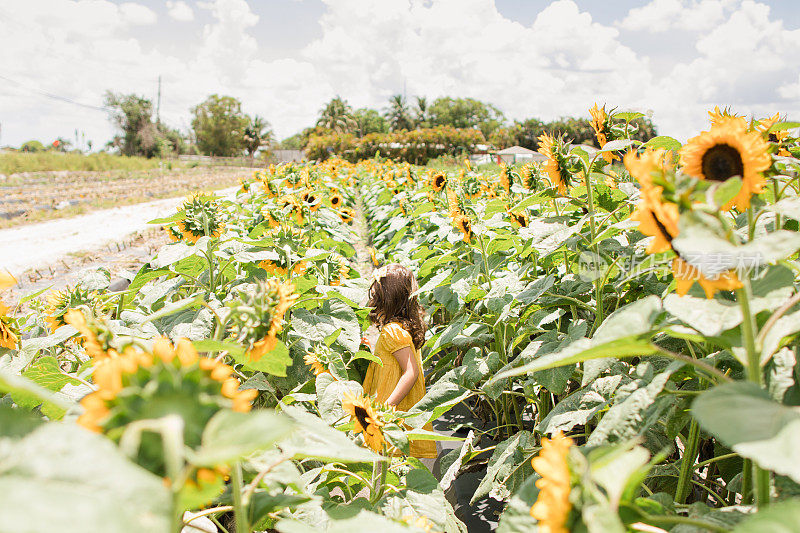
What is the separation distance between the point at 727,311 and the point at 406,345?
7.10 feet

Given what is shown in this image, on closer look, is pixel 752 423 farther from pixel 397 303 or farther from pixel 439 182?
pixel 439 182

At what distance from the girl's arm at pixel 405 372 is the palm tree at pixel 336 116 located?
2095 inches

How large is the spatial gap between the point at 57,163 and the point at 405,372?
1673 inches

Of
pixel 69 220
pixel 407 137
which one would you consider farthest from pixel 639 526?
pixel 407 137

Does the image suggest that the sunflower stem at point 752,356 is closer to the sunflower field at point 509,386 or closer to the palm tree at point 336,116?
the sunflower field at point 509,386

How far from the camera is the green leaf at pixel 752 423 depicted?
0.59 m

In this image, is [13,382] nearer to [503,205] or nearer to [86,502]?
[86,502]

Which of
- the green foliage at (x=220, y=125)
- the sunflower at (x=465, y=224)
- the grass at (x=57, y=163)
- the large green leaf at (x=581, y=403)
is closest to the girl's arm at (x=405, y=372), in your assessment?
the sunflower at (x=465, y=224)

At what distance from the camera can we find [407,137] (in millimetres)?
31016

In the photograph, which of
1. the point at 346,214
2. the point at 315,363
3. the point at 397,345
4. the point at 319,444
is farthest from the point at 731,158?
the point at 346,214

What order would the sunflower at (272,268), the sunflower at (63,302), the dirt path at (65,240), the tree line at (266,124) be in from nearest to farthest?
the sunflower at (63,302) < the sunflower at (272,268) < the dirt path at (65,240) < the tree line at (266,124)

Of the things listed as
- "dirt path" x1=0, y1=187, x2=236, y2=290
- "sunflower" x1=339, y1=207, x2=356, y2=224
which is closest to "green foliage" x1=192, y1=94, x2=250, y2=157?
"dirt path" x1=0, y1=187, x2=236, y2=290

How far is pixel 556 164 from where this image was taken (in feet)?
6.44

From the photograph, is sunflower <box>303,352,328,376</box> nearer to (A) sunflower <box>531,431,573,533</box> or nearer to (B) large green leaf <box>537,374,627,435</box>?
(B) large green leaf <box>537,374,627,435</box>
